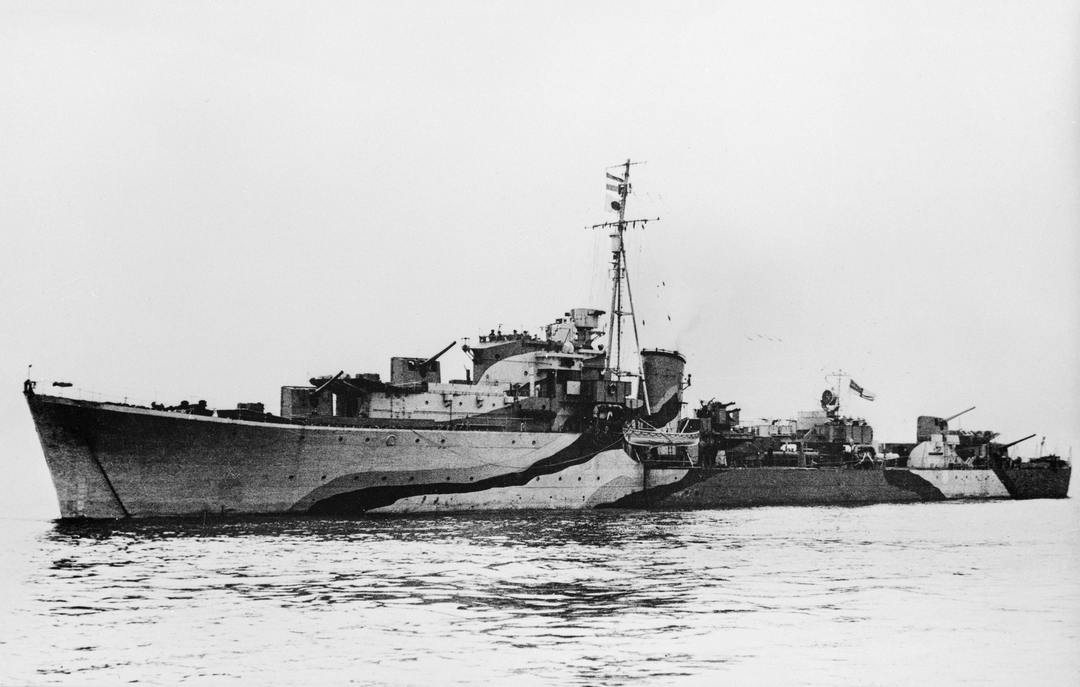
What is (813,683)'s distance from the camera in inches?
340

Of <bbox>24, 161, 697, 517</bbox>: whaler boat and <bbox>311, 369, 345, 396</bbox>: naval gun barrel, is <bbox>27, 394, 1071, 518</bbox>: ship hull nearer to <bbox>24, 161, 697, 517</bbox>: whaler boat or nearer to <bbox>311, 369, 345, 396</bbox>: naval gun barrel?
<bbox>24, 161, 697, 517</bbox>: whaler boat

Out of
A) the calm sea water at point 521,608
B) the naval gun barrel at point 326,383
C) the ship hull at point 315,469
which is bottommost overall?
the calm sea water at point 521,608

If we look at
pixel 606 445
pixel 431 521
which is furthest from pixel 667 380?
pixel 431 521

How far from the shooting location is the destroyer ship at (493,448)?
21.5 metres

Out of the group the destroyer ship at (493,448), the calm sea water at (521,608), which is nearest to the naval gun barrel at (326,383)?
the destroyer ship at (493,448)

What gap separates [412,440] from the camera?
2411cm

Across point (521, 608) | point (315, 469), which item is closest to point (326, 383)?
point (315, 469)

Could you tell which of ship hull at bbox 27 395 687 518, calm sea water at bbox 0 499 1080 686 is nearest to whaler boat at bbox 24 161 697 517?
ship hull at bbox 27 395 687 518

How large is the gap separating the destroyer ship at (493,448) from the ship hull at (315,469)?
33 mm

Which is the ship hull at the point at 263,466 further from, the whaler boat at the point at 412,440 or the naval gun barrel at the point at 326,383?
the naval gun barrel at the point at 326,383

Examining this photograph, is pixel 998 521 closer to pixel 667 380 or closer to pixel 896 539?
pixel 896 539

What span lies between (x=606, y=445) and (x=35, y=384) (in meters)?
15.0

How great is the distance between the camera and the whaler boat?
21391 mm

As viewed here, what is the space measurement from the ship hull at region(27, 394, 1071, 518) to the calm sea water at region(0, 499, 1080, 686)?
1.37 meters
